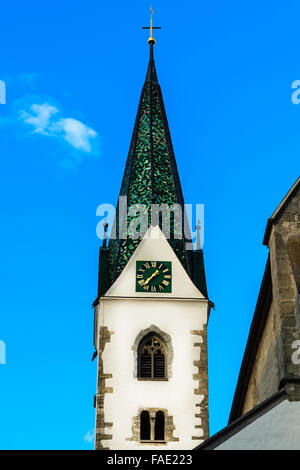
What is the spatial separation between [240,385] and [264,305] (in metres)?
3.89

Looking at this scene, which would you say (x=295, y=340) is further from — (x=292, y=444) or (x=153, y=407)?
(x=153, y=407)

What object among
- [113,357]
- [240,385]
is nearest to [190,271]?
[113,357]

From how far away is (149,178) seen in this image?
119 ft

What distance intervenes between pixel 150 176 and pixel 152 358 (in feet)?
22.0

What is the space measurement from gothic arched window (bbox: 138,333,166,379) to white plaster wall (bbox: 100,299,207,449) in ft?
0.87

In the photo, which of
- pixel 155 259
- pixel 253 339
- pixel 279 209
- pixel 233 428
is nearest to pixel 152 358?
pixel 155 259

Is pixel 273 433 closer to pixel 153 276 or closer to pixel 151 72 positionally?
pixel 153 276

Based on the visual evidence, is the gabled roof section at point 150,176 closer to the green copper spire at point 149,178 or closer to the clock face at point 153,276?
the green copper spire at point 149,178

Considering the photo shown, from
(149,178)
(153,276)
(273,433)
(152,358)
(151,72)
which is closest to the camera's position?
(273,433)

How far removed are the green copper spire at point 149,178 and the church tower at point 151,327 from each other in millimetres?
41

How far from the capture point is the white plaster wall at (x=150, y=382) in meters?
30.5

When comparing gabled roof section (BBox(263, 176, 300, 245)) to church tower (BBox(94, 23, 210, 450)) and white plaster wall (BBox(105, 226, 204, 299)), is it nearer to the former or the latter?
church tower (BBox(94, 23, 210, 450))

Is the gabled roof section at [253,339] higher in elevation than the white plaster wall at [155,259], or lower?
lower

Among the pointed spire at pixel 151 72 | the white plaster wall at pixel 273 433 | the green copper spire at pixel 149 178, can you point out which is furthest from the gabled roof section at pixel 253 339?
the pointed spire at pixel 151 72
